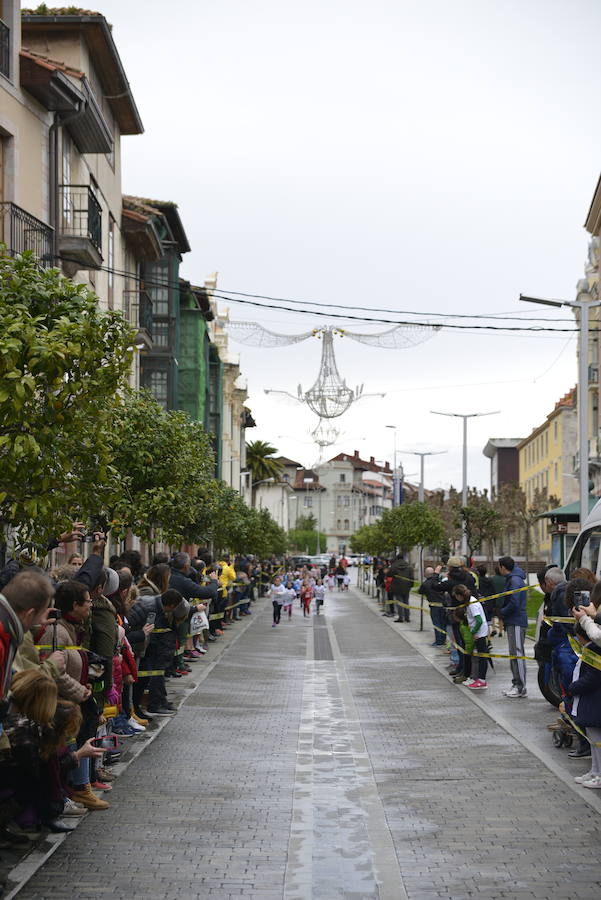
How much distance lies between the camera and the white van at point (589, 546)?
1642cm

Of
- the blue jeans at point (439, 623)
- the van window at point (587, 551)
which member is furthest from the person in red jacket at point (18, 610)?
the blue jeans at point (439, 623)

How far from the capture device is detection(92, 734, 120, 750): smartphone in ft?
35.0

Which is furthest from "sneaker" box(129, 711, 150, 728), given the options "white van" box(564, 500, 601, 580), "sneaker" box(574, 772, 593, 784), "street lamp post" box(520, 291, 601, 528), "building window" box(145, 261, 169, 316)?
"building window" box(145, 261, 169, 316)

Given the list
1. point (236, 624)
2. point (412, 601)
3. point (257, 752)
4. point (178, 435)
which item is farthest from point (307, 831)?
point (412, 601)

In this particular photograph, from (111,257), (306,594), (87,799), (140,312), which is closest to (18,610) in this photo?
(87,799)

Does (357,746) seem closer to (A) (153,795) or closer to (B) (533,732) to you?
(B) (533,732)

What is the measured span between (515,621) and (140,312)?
24909 millimetres

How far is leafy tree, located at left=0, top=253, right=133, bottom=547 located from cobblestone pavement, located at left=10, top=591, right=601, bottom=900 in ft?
8.67

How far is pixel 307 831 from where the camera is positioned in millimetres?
8820

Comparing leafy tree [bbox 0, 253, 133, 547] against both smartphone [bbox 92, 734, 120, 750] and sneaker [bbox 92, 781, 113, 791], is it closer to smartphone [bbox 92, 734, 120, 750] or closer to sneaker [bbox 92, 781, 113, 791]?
smartphone [bbox 92, 734, 120, 750]

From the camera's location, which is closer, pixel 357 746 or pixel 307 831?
pixel 307 831

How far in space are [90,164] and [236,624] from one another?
44.5 ft

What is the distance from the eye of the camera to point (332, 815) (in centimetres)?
939

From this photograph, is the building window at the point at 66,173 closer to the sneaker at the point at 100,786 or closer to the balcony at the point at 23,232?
the balcony at the point at 23,232
